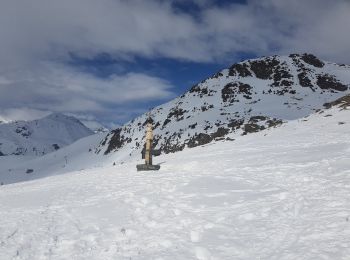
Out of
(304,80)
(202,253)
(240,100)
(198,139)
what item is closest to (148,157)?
(202,253)

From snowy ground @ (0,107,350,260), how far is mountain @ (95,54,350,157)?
191 ft

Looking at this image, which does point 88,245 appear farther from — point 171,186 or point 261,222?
point 171,186

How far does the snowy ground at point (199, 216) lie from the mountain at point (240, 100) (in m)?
58.1

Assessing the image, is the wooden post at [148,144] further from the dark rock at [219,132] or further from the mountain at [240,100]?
the dark rock at [219,132]

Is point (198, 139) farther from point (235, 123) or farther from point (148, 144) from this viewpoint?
Result: point (148, 144)

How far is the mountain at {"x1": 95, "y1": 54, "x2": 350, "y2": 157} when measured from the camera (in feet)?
311

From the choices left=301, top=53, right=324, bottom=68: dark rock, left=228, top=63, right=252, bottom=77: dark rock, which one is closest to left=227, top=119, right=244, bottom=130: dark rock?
left=228, top=63, right=252, bottom=77: dark rock

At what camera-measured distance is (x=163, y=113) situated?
435 ft

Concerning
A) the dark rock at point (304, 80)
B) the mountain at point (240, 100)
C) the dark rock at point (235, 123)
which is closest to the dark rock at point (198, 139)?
the mountain at point (240, 100)

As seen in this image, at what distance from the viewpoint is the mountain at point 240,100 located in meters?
94.7

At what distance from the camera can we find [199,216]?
12.6 meters

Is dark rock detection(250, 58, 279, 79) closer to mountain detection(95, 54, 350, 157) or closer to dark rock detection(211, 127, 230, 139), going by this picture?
mountain detection(95, 54, 350, 157)

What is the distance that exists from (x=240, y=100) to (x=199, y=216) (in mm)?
103292

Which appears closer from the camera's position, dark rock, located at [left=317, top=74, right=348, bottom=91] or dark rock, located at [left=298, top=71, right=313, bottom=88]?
dark rock, located at [left=317, top=74, right=348, bottom=91]
